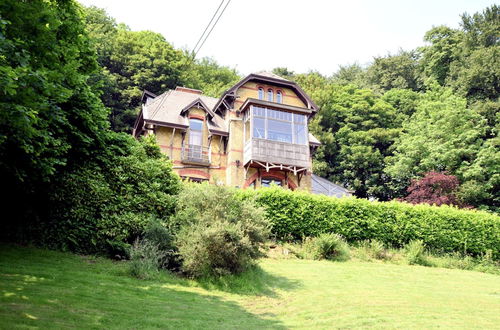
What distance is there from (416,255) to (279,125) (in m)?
11.9

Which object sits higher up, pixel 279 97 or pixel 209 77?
pixel 209 77

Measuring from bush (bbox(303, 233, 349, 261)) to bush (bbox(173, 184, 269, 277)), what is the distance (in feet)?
15.3

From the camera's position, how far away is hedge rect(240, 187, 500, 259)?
61.3ft

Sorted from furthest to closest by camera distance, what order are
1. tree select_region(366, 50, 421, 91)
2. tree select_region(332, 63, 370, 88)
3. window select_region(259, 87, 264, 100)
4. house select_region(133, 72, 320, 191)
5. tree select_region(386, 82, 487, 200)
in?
tree select_region(332, 63, 370, 88) < tree select_region(366, 50, 421, 91) < tree select_region(386, 82, 487, 200) < window select_region(259, 87, 264, 100) < house select_region(133, 72, 320, 191)

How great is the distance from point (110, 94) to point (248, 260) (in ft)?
98.1

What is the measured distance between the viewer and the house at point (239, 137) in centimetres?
2611

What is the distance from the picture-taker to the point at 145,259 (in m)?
12.2

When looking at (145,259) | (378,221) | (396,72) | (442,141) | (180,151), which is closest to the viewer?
(145,259)

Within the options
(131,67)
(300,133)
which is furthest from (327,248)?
(131,67)

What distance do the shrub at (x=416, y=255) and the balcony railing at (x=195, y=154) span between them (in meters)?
13.0

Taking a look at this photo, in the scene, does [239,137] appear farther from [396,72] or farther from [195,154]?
[396,72]

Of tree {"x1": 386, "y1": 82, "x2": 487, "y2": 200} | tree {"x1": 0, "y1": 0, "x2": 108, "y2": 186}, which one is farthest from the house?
tree {"x1": 0, "y1": 0, "x2": 108, "y2": 186}

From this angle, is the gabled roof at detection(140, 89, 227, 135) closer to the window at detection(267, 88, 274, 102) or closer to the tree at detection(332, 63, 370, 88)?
the window at detection(267, 88, 274, 102)

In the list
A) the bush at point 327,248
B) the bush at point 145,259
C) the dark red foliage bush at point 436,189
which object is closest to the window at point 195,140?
the bush at point 327,248
